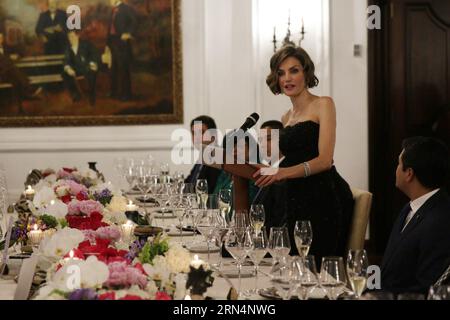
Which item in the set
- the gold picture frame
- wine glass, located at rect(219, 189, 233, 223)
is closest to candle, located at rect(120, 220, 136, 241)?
wine glass, located at rect(219, 189, 233, 223)

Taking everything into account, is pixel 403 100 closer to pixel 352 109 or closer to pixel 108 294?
pixel 352 109

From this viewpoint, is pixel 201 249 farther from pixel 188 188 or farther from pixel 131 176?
pixel 131 176

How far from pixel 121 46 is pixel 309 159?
4.29 metres

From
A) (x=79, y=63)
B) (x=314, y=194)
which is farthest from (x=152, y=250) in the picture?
(x=79, y=63)

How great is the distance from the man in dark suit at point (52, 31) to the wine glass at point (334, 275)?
6.47 meters

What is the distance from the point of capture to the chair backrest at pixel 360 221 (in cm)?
398

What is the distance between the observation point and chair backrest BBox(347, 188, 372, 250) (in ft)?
13.1

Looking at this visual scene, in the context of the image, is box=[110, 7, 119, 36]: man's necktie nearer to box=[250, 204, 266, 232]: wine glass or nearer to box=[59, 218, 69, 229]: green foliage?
box=[59, 218, 69, 229]: green foliage

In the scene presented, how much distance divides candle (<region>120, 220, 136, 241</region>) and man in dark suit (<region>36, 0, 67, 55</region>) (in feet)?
17.7

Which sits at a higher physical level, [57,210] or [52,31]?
[52,31]

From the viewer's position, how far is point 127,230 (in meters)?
3.29
